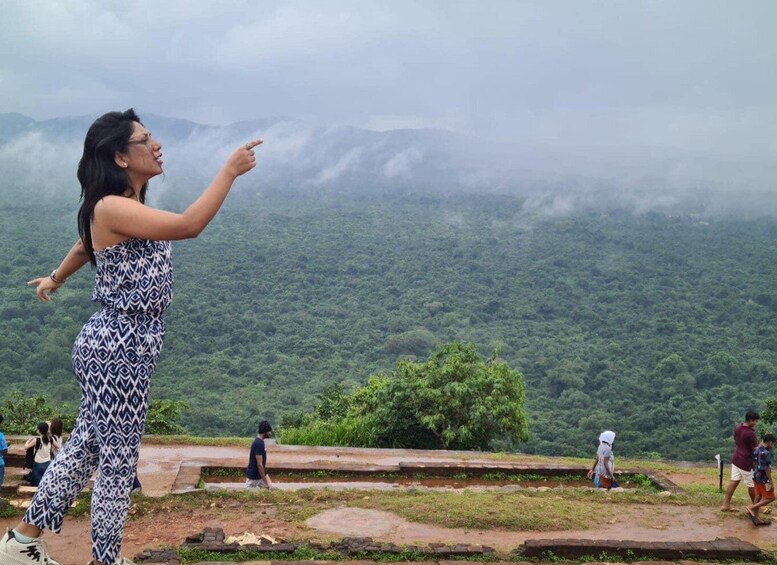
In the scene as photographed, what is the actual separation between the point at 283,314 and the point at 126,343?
2540 inches

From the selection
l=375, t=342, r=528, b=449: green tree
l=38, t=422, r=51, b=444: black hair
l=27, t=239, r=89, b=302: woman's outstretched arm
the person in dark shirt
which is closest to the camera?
l=27, t=239, r=89, b=302: woman's outstretched arm

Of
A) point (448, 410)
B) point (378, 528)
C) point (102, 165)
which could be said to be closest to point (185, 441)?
point (448, 410)

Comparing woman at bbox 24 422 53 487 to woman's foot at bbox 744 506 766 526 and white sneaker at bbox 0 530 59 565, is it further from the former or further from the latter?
woman's foot at bbox 744 506 766 526

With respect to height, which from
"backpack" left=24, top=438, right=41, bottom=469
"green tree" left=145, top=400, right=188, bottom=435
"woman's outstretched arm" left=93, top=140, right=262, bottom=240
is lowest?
"green tree" left=145, top=400, right=188, bottom=435

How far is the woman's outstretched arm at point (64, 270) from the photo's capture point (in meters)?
3.92

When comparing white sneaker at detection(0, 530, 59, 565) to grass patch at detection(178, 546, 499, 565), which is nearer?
white sneaker at detection(0, 530, 59, 565)

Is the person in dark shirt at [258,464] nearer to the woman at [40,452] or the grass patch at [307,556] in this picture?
the woman at [40,452]

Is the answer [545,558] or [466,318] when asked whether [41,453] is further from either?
[466,318]

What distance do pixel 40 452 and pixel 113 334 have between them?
5422 mm

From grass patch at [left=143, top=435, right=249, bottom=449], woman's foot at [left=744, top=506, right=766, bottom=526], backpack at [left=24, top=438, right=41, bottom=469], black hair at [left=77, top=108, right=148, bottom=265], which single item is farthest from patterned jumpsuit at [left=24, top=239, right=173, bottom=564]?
grass patch at [left=143, top=435, right=249, bottom=449]

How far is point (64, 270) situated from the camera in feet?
13.4

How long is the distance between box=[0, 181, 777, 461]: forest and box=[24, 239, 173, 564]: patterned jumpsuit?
16391 millimetres

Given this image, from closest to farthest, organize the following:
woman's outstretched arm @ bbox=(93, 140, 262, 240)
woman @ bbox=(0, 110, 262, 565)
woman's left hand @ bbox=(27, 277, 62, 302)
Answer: woman's outstretched arm @ bbox=(93, 140, 262, 240), woman @ bbox=(0, 110, 262, 565), woman's left hand @ bbox=(27, 277, 62, 302)

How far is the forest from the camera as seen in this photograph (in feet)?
128
